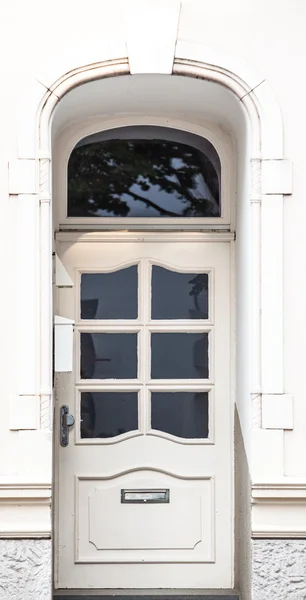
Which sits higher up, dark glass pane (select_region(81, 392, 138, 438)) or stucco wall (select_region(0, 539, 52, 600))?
dark glass pane (select_region(81, 392, 138, 438))

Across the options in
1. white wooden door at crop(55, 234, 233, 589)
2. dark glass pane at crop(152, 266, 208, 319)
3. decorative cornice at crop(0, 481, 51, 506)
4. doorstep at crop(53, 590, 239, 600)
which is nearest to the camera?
decorative cornice at crop(0, 481, 51, 506)

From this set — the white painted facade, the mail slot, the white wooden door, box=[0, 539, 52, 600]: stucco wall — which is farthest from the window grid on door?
box=[0, 539, 52, 600]: stucco wall

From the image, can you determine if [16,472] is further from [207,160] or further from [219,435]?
[207,160]

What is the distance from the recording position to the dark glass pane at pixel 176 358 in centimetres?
530

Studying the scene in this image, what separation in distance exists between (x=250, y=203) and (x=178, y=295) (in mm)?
876

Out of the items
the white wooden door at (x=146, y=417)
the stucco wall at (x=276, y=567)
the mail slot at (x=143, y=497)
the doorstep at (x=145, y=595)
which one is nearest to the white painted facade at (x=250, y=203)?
the stucco wall at (x=276, y=567)

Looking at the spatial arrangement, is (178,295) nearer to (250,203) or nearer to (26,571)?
(250,203)

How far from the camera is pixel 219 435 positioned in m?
5.28

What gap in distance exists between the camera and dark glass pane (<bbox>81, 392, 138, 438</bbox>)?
5.28 meters

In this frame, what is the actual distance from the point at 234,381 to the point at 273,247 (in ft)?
3.29

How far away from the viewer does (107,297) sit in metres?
5.31

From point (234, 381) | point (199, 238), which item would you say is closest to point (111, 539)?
point (234, 381)

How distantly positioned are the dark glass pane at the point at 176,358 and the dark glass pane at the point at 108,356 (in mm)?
132

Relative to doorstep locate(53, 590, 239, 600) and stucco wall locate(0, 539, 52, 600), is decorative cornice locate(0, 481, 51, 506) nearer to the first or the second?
stucco wall locate(0, 539, 52, 600)
